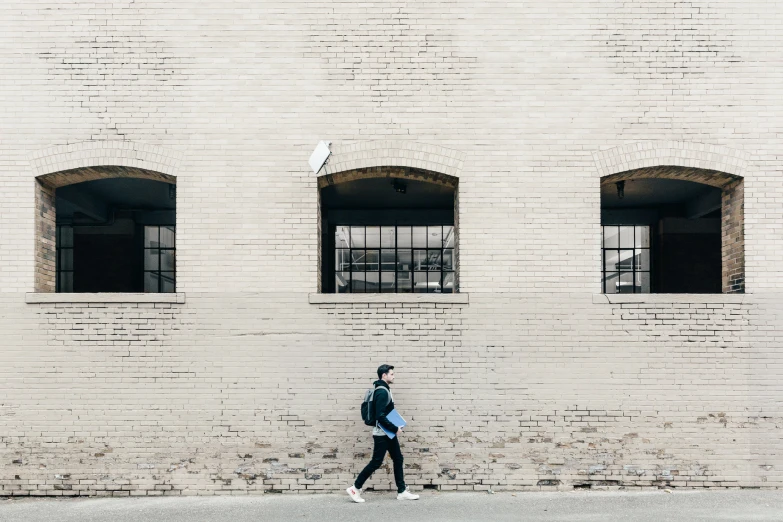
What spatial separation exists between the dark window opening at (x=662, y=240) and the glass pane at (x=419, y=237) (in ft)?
10.8

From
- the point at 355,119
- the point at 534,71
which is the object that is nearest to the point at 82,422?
the point at 355,119

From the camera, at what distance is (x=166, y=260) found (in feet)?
38.4

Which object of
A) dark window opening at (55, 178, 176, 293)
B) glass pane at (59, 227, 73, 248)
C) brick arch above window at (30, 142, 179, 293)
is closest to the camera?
brick arch above window at (30, 142, 179, 293)

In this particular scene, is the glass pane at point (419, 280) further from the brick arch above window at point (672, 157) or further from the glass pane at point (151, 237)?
the glass pane at point (151, 237)

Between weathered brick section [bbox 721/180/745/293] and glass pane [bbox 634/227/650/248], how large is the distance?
11.8 feet

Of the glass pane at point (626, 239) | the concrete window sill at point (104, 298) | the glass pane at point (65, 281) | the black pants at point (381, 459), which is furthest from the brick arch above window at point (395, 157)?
the glass pane at point (65, 281)

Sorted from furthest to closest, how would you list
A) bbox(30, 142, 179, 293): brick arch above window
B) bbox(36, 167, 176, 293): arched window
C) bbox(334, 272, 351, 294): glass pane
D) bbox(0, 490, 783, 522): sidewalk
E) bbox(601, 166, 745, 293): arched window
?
1. bbox(334, 272, 351, 294): glass pane
2. bbox(601, 166, 745, 293): arched window
3. bbox(36, 167, 176, 293): arched window
4. bbox(30, 142, 179, 293): brick arch above window
5. bbox(0, 490, 783, 522): sidewalk

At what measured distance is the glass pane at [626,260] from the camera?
11711 mm

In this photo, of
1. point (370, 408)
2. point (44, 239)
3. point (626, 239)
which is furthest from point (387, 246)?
point (44, 239)

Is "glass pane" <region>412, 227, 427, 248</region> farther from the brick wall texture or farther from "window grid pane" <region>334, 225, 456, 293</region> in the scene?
the brick wall texture

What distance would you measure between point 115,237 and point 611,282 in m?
9.35

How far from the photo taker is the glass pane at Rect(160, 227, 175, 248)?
11688 mm

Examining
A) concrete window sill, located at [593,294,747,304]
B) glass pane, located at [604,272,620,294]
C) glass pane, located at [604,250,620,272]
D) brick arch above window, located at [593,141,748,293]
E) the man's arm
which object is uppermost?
brick arch above window, located at [593,141,748,293]

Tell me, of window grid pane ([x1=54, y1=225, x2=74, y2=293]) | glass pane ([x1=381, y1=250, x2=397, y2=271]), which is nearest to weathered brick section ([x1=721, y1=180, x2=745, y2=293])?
glass pane ([x1=381, y1=250, x2=397, y2=271])
